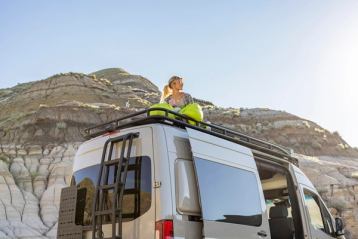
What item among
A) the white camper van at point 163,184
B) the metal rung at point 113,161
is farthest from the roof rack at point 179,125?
the metal rung at point 113,161

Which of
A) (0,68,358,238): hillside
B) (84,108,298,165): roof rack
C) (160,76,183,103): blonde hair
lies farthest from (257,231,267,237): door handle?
(0,68,358,238): hillside

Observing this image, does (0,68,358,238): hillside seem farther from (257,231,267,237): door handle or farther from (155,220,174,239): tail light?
(155,220,174,239): tail light

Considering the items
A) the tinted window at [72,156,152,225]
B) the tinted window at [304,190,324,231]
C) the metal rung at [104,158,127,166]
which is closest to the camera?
the tinted window at [72,156,152,225]

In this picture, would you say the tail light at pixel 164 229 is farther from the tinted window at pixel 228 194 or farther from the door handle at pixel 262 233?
the door handle at pixel 262 233

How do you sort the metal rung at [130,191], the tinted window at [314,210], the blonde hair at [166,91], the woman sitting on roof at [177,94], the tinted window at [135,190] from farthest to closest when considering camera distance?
the tinted window at [314,210], the blonde hair at [166,91], the woman sitting on roof at [177,94], the metal rung at [130,191], the tinted window at [135,190]

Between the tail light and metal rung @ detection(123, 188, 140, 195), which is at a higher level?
metal rung @ detection(123, 188, 140, 195)

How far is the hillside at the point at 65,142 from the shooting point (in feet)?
83.9

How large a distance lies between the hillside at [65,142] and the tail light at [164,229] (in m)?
19.8

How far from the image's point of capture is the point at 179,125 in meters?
5.24

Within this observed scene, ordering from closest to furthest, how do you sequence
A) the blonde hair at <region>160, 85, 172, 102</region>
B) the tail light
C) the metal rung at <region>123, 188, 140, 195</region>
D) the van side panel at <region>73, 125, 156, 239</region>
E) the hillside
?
the tail light < the van side panel at <region>73, 125, 156, 239</region> < the metal rung at <region>123, 188, 140, 195</region> < the blonde hair at <region>160, 85, 172, 102</region> < the hillside

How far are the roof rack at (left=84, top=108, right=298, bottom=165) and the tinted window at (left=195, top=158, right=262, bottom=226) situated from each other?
20.7 inches

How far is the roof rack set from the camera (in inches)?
200

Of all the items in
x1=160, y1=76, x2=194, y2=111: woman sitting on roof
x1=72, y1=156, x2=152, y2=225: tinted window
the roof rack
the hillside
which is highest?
the hillside

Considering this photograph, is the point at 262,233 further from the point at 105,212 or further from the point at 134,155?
the point at 105,212
